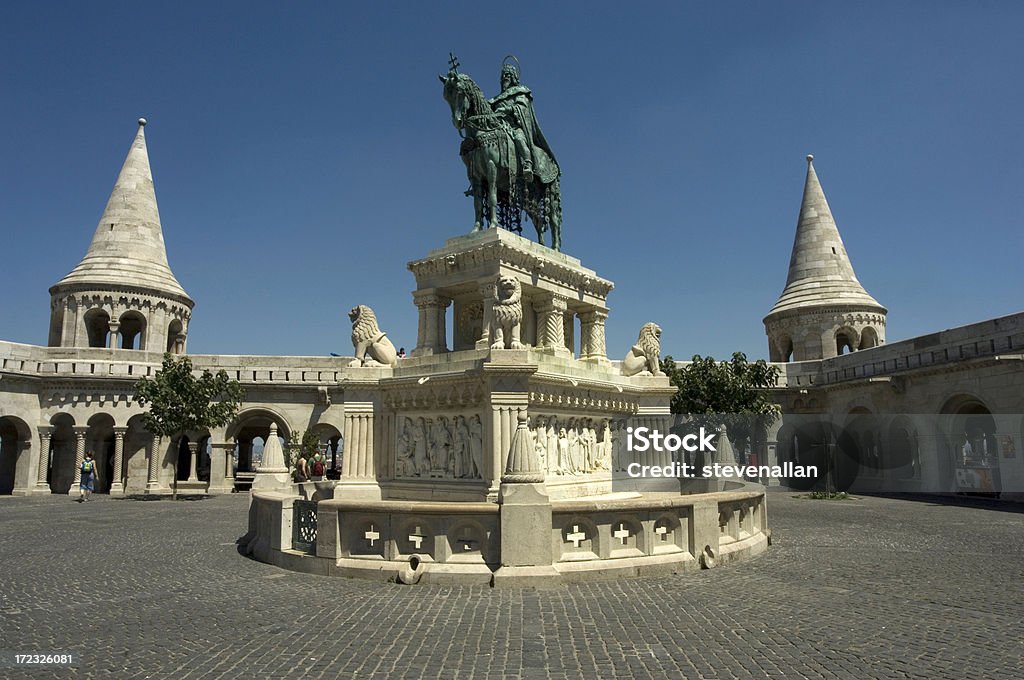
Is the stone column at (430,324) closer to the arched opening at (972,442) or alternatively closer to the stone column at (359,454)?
the stone column at (359,454)

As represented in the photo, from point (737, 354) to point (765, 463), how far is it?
526 centimetres

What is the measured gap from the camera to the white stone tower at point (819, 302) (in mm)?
35469

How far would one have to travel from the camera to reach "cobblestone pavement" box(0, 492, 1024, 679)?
514cm

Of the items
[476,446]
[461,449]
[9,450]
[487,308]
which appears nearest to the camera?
[476,446]

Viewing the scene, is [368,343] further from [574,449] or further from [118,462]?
[118,462]

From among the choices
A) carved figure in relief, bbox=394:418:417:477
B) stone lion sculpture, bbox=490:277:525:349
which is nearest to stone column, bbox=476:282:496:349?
stone lion sculpture, bbox=490:277:525:349

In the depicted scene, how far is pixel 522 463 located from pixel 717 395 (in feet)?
70.0

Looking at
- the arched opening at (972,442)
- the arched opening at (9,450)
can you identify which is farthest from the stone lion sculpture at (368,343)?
the arched opening at (9,450)

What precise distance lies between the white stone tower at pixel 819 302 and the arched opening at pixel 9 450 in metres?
35.8

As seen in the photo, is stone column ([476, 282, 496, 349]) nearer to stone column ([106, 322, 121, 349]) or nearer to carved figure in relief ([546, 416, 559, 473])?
carved figure in relief ([546, 416, 559, 473])

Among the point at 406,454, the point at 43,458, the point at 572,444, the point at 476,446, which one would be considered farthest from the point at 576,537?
the point at 43,458

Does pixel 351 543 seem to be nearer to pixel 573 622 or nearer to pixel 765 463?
pixel 573 622

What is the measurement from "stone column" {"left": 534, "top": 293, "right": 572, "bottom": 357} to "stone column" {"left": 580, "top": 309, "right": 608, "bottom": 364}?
0.97 m

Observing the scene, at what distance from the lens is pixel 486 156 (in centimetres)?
1283
